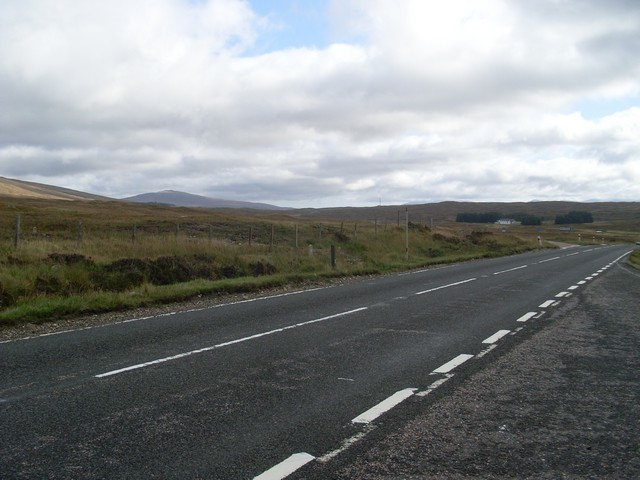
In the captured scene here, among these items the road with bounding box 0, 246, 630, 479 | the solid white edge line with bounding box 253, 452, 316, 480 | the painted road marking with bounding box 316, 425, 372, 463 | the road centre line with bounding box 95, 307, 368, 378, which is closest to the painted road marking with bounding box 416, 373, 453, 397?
the road with bounding box 0, 246, 630, 479

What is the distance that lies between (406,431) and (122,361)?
13.2ft

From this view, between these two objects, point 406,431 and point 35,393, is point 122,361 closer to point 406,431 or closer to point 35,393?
point 35,393

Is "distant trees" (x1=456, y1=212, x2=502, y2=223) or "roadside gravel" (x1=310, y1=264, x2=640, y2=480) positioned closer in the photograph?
"roadside gravel" (x1=310, y1=264, x2=640, y2=480)

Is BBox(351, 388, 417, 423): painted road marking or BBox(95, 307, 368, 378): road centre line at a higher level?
BBox(351, 388, 417, 423): painted road marking

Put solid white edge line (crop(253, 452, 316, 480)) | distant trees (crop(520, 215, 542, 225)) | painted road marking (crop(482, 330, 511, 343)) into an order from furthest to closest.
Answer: distant trees (crop(520, 215, 542, 225))
painted road marking (crop(482, 330, 511, 343))
solid white edge line (crop(253, 452, 316, 480))

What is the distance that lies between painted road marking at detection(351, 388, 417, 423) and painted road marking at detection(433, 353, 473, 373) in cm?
94

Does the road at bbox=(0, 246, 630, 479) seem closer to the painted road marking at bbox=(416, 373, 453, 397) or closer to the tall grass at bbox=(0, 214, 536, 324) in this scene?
the painted road marking at bbox=(416, 373, 453, 397)

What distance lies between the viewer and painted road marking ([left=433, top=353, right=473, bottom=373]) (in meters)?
6.83

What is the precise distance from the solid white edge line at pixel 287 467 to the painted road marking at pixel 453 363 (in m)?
2.95

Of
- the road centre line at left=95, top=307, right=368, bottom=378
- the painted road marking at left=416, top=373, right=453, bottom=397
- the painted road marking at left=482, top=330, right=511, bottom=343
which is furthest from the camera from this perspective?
the painted road marking at left=482, top=330, right=511, bottom=343

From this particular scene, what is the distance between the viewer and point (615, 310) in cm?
1222

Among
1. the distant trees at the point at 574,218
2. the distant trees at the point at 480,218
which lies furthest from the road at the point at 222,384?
the distant trees at the point at 574,218

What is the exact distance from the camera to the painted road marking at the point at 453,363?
6832 mm

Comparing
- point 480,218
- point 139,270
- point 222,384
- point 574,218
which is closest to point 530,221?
point 480,218
